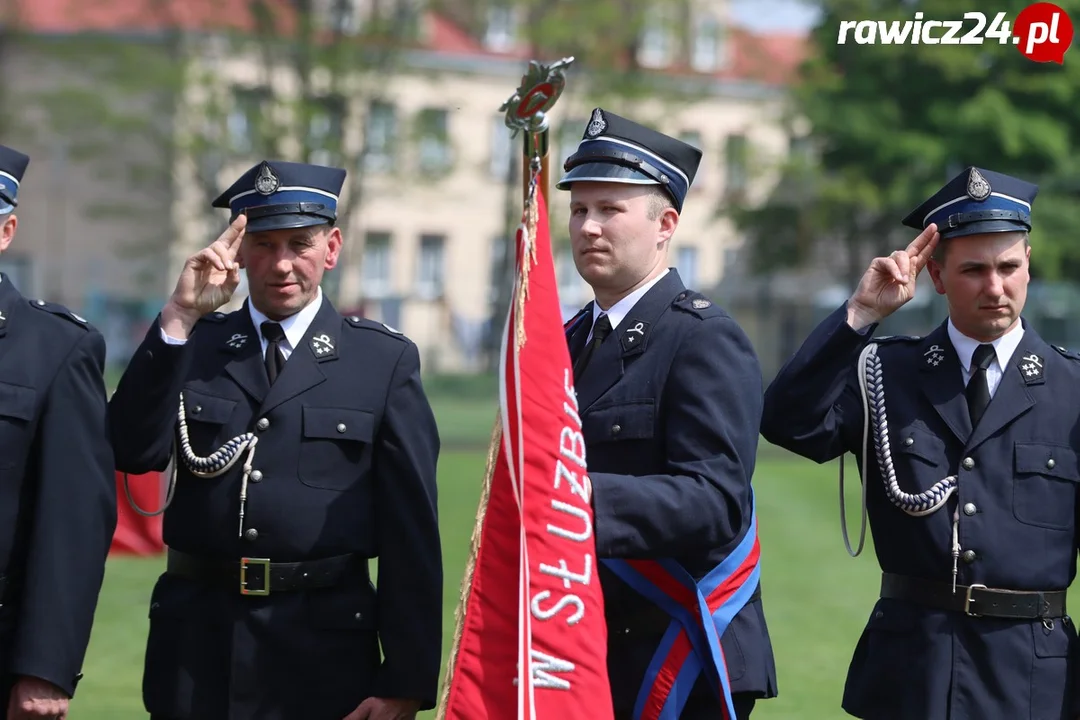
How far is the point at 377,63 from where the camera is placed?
104 feet

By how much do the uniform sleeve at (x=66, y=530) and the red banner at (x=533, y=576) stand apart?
112 cm

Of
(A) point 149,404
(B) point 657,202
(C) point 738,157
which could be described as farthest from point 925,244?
(C) point 738,157

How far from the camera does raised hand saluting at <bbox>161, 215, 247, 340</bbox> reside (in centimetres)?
460

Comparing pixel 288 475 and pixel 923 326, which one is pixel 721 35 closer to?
pixel 923 326

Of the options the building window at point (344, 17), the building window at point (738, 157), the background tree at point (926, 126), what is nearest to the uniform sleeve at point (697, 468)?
the building window at point (344, 17)

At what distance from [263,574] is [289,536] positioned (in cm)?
13

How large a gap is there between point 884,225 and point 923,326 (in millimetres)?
11193

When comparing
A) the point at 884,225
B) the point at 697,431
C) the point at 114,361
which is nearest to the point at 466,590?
the point at 697,431

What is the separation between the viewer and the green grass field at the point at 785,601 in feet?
27.8

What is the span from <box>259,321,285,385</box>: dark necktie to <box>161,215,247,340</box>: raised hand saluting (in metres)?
0.32

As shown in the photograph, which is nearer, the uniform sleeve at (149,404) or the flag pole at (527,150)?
the flag pole at (527,150)

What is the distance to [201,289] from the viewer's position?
462cm

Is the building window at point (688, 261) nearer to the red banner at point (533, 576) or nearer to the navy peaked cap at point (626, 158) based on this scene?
the navy peaked cap at point (626, 158)

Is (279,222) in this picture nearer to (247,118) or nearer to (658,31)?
(247,118)
